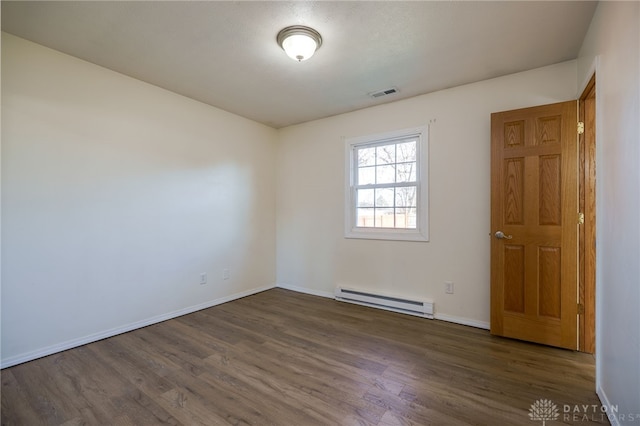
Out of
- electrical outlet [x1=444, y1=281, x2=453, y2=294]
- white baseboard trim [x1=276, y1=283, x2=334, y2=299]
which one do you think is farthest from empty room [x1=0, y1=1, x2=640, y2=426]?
white baseboard trim [x1=276, y1=283, x2=334, y2=299]

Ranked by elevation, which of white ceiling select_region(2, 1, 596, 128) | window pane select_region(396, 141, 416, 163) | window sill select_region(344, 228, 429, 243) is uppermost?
white ceiling select_region(2, 1, 596, 128)

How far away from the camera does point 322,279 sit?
4090 mm

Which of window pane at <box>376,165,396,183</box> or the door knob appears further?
window pane at <box>376,165,396,183</box>

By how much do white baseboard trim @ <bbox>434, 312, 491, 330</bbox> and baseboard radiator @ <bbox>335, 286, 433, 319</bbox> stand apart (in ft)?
0.35

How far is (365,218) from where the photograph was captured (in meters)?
3.81

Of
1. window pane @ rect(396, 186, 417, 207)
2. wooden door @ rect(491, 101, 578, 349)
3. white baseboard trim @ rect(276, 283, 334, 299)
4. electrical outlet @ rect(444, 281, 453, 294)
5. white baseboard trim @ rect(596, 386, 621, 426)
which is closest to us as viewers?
white baseboard trim @ rect(596, 386, 621, 426)

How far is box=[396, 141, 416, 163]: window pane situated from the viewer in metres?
3.41

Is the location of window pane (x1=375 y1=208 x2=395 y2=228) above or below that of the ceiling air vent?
below

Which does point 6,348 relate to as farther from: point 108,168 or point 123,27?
point 123,27

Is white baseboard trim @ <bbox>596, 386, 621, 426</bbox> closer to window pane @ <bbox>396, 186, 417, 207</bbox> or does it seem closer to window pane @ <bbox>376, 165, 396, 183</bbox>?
window pane @ <bbox>396, 186, 417, 207</bbox>

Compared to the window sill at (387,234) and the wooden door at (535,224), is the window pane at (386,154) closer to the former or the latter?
the window sill at (387,234)

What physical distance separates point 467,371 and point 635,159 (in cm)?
168

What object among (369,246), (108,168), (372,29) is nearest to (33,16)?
(108,168)

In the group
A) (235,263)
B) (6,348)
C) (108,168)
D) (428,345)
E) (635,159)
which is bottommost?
(428,345)
